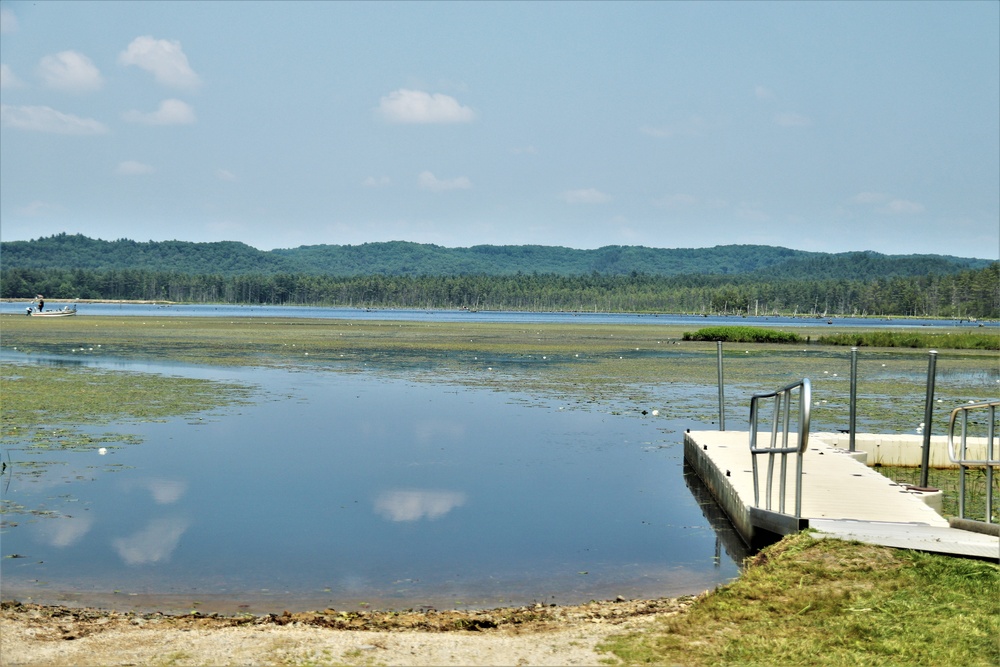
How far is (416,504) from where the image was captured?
504 inches

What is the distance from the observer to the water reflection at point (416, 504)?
1218 cm

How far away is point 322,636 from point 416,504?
5.72 meters

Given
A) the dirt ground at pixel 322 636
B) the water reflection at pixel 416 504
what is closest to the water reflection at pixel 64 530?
the dirt ground at pixel 322 636

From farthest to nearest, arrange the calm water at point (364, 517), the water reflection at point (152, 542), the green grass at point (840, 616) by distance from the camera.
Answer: the water reflection at point (152, 542), the calm water at point (364, 517), the green grass at point (840, 616)

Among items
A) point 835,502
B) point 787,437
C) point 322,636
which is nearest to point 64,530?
point 322,636

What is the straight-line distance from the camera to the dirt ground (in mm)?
6535

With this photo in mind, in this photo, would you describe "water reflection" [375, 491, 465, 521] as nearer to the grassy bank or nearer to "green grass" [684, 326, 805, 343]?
the grassy bank

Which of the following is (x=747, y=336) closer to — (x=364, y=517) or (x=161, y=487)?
(x=161, y=487)

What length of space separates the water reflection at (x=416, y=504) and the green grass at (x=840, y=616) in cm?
Result: 498

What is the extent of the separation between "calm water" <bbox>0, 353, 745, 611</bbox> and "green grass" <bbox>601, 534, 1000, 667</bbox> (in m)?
1.64

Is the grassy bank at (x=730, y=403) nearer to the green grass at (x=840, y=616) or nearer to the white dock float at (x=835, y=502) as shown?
the green grass at (x=840, y=616)

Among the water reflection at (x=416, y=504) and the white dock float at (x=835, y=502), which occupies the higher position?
the white dock float at (x=835, y=502)

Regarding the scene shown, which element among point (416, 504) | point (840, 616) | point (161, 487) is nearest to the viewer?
point (840, 616)

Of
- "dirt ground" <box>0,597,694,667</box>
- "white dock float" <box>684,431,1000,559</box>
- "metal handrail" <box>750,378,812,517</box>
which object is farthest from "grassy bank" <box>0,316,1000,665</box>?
"metal handrail" <box>750,378,812,517</box>
